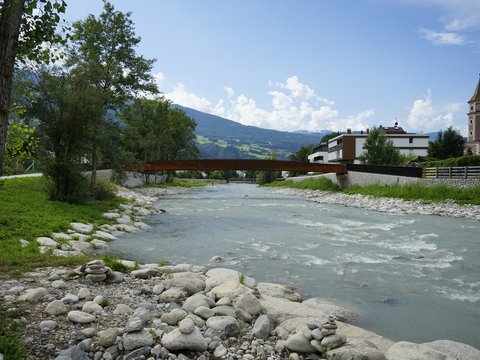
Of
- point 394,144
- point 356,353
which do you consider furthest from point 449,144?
point 356,353

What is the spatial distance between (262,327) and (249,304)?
0.80 metres

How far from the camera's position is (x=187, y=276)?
7.08 metres

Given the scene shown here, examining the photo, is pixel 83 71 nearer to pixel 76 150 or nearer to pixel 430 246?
pixel 76 150

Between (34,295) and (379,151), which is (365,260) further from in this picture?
(379,151)

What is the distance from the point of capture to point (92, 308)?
5219 mm

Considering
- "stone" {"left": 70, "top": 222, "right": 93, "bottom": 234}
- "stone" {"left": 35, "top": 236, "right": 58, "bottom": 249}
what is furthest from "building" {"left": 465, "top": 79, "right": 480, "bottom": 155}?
"stone" {"left": 35, "top": 236, "right": 58, "bottom": 249}

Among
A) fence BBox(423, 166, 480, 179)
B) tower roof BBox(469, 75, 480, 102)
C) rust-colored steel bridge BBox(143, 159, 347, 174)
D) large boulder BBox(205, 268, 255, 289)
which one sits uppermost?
tower roof BBox(469, 75, 480, 102)

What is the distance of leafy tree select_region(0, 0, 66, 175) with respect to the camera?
4332 millimetres

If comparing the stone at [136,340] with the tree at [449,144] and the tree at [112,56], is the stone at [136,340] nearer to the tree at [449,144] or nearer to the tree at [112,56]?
the tree at [112,56]

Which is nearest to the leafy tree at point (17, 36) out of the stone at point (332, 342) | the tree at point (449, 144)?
the stone at point (332, 342)

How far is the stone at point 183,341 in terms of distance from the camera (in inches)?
171

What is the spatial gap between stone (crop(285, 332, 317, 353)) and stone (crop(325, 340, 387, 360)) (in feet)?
0.73

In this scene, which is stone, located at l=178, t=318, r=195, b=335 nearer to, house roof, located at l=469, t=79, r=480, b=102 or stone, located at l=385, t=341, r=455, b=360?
stone, located at l=385, t=341, r=455, b=360

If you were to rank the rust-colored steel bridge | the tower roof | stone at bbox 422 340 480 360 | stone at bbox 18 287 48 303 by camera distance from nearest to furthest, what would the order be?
stone at bbox 422 340 480 360, stone at bbox 18 287 48 303, the rust-colored steel bridge, the tower roof
